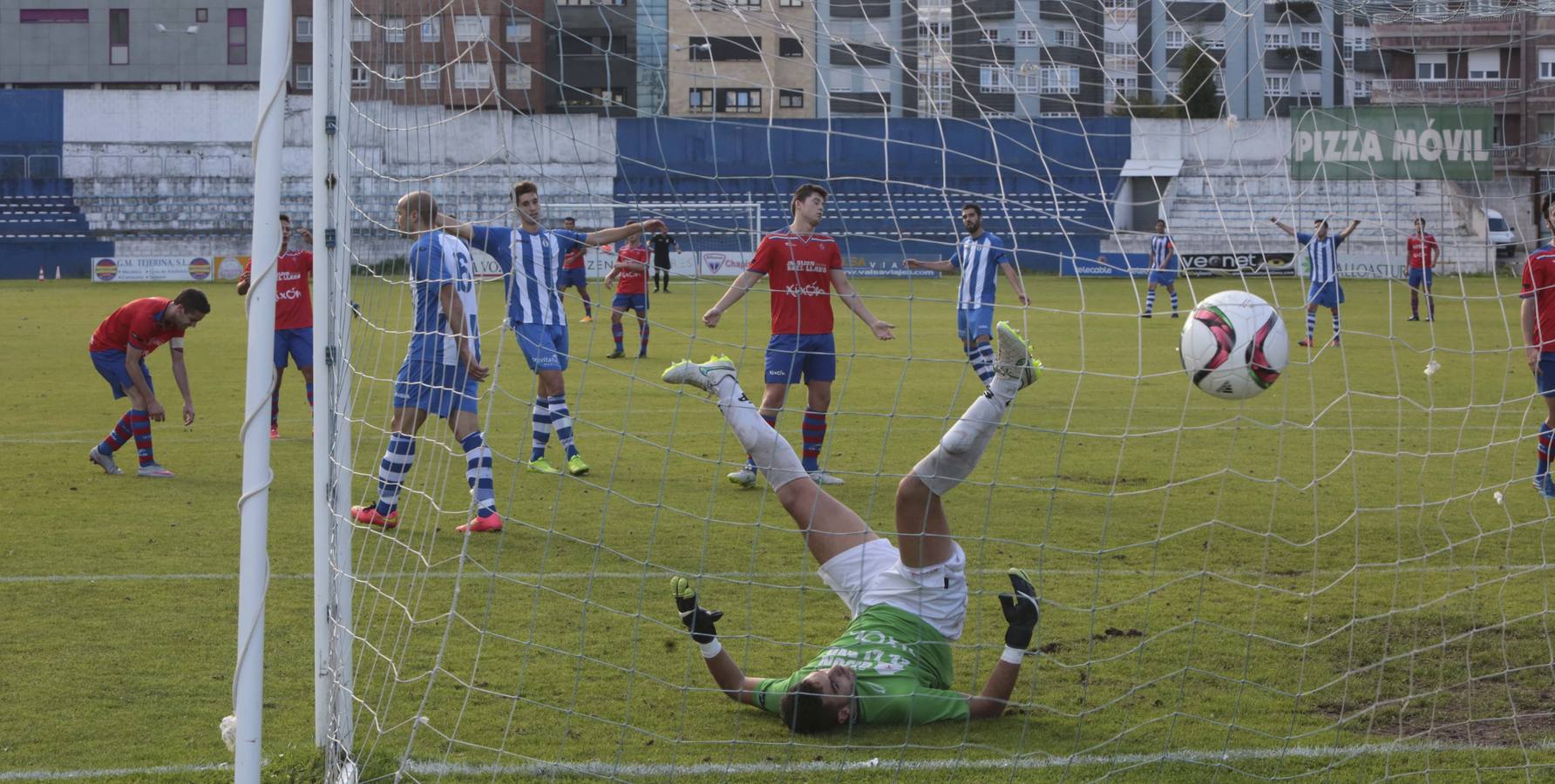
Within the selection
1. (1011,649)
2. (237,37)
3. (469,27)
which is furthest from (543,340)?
(237,37)

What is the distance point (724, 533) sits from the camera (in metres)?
7.84

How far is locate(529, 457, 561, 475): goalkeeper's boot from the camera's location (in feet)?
31.9

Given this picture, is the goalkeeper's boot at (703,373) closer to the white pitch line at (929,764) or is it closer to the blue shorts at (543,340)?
the white pitch line at (929,764)

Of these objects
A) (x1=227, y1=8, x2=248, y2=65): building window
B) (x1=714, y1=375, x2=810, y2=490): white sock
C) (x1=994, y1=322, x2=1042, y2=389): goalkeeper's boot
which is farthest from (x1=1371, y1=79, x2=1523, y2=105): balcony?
(x1=227, y1=8, x2=248, y2=65): building window

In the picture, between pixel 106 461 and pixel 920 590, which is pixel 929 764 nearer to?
pixel 920 590

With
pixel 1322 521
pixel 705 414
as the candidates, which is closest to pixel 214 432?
pixel 705 414

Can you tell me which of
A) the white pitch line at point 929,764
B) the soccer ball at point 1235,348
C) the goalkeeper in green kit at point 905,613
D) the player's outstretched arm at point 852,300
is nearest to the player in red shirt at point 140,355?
the player's outstretched arm at point 852,300

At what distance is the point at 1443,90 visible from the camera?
6.53 metres

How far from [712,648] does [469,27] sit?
2.23m

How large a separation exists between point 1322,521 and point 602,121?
4.90 meters

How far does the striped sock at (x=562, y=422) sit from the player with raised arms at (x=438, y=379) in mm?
1389

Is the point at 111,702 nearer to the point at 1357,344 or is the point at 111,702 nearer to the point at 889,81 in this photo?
the point at 889,81

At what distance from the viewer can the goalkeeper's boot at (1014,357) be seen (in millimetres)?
4898

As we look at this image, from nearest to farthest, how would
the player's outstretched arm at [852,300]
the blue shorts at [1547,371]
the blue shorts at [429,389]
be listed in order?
the blue shorts at [429,389], the blue shorts at [1547,371], the player's outstretched arm at [852,300]
